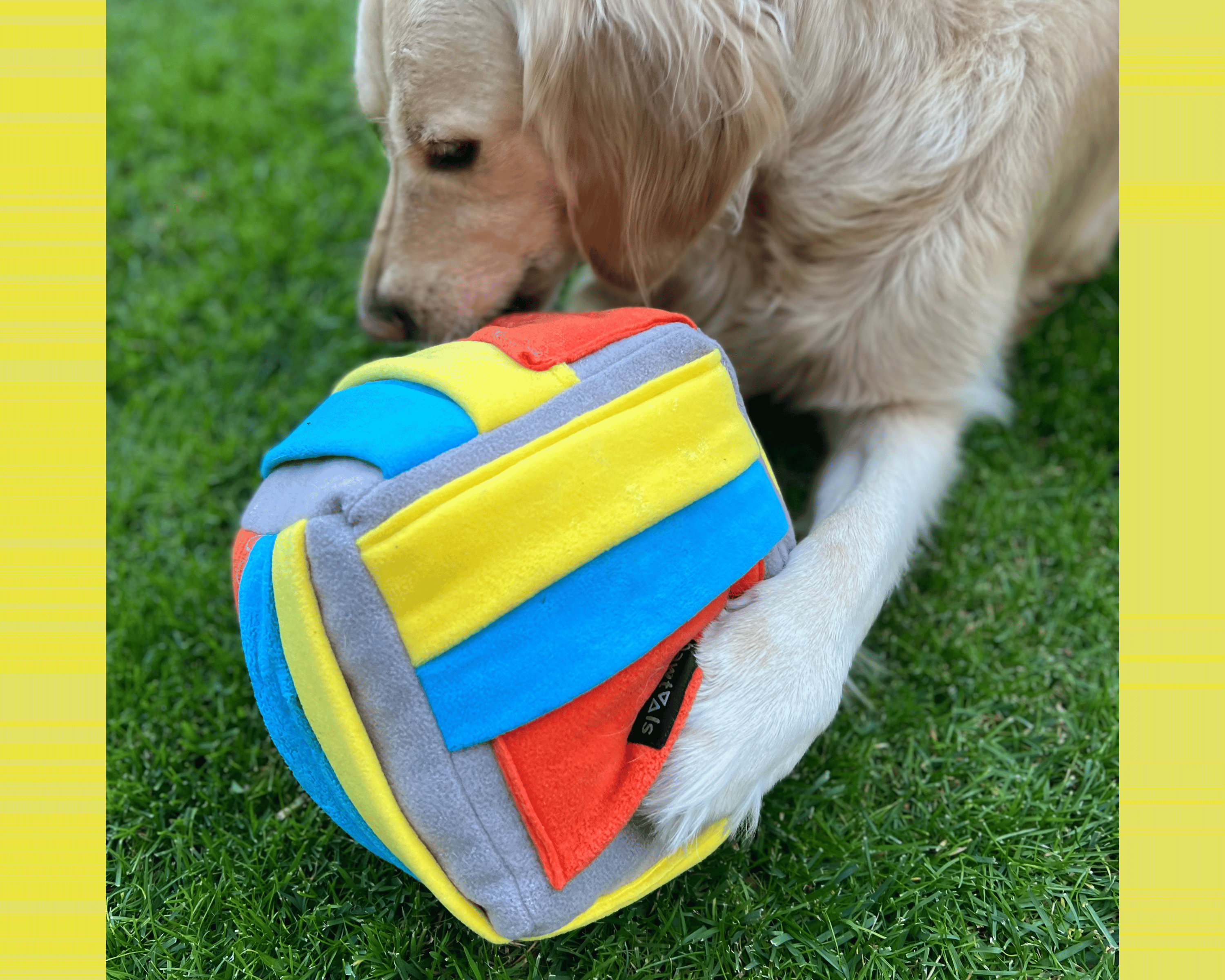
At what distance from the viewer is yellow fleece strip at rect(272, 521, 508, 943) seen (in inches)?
39.9

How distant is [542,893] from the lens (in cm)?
107

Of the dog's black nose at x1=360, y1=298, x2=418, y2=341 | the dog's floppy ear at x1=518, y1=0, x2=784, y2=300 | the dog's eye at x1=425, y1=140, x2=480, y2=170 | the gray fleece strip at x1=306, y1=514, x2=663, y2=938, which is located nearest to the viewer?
the gray fleece strip at x1=306, y1=514, x2=663, y2=938

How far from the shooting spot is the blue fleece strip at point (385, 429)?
1.07m

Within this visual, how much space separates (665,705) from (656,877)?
207mm

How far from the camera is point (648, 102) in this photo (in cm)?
148

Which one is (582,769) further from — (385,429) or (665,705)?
(385,429)

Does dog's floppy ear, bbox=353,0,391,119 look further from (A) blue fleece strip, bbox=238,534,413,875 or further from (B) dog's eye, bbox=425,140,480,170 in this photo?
(A) blue fleece strip, bbox=238,534,413,875

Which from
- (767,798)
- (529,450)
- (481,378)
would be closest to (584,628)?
(529,450)

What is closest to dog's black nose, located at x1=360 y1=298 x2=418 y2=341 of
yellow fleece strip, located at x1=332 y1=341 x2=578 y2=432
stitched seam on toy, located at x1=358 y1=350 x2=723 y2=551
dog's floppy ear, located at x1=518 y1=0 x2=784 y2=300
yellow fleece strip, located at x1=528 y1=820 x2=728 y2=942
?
dog's floppy ear, located at x1=518 y1=0 x2=784 y2=300

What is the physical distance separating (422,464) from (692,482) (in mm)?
314

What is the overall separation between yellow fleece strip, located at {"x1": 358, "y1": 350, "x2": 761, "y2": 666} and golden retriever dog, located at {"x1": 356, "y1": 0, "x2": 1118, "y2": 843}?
25 cm

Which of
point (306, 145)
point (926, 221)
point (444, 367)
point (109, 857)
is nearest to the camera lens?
point (444, 367)

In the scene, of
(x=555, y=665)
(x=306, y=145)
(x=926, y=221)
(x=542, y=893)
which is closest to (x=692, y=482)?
(x=555, y=665)

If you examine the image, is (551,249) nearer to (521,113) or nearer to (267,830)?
(521,113)
